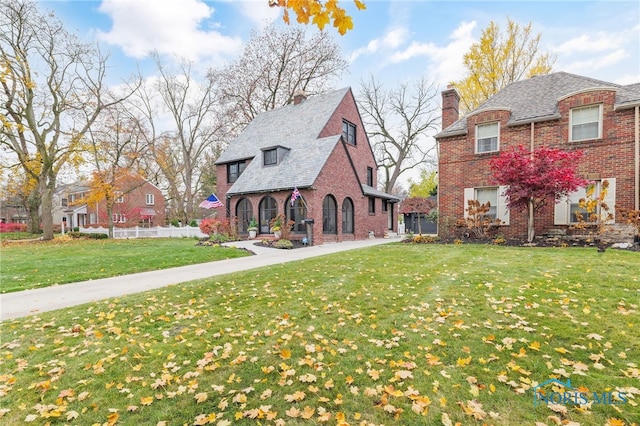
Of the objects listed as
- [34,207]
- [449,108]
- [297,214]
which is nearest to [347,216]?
[297,214]

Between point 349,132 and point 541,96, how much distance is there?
1142 cm

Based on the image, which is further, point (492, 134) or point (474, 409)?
point (492, 134)

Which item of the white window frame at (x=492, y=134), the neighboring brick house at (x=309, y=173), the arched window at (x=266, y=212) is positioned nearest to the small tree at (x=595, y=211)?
the white window frame at (x=492, y=134)

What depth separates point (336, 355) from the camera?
3332 millimetres

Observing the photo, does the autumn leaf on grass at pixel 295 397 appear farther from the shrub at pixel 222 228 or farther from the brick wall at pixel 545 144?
the shrub at pixel 222 228

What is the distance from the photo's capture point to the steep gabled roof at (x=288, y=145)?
1638 cm

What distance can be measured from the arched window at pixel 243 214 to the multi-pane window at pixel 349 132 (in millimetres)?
8167

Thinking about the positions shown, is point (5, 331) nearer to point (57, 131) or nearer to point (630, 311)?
point (630, 311)

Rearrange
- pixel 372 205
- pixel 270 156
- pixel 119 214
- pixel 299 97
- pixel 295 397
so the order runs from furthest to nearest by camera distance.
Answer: pixel 119 214, pixel 299 97, pixel 372 205, pixel 270 156, pixel 295 397

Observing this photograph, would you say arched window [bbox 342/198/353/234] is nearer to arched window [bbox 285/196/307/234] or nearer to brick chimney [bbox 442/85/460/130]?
arched window [bbox 285/196/307/234]

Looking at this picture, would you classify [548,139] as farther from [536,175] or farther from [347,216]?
[347,216]

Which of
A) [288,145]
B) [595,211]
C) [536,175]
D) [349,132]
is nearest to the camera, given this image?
[536,175]

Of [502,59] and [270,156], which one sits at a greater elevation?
[502,59]

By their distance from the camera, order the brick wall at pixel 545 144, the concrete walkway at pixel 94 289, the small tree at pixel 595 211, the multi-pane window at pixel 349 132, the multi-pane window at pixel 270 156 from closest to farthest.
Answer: the concrete walkway at pixel 94 289 < the small tree at pixel 595 211 < the brick wall at pixel 545 144 < the multi-pane window at pixel 270 156 < the multi-pane window at pixel 349 132
